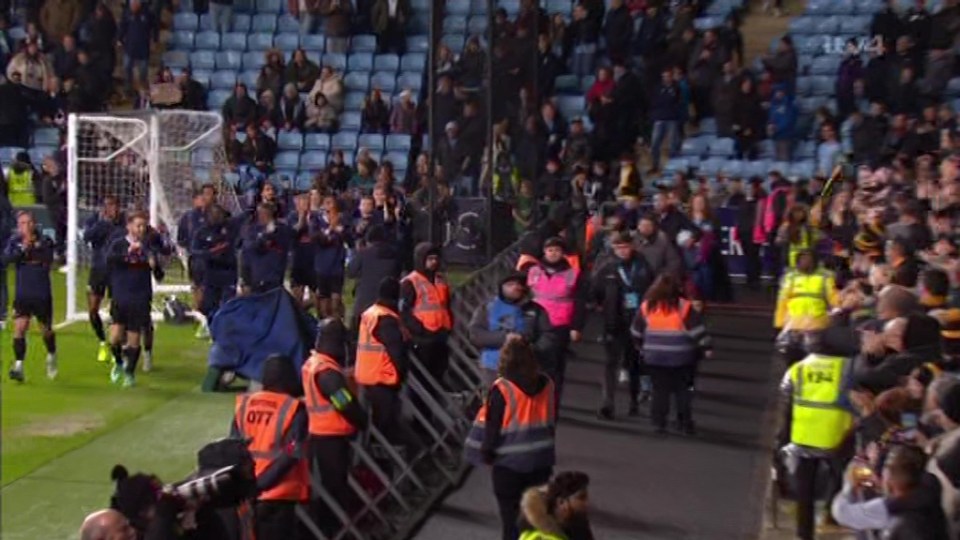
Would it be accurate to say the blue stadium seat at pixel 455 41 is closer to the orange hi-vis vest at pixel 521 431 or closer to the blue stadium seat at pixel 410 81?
the blue stadium seat at pixel 410 81

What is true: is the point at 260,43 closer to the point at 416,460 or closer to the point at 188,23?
the point at 188,23

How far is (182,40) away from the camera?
1212 inches

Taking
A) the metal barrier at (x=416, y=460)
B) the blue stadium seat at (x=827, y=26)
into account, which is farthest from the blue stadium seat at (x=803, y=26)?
the metal barrier at (x=416, y=460)

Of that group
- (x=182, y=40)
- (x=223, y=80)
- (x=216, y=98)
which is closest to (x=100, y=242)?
(x=216, y=98)

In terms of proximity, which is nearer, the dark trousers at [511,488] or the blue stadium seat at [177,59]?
the dark trousers at [511,488]

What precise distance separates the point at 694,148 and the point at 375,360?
1491 cm

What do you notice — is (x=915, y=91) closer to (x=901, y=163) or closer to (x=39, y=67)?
(x=901, y=163)

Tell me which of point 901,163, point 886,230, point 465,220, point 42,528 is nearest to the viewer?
point 42,528

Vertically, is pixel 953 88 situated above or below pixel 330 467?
above

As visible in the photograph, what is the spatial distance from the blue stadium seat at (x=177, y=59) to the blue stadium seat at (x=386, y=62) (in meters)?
3.49

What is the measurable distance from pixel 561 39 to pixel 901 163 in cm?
801

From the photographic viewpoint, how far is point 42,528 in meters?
10.9

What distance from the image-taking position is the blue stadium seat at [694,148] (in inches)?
1006

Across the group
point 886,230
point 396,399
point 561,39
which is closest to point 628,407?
point 886,230
